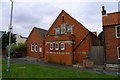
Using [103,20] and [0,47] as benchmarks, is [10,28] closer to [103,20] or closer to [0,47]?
[103,20]

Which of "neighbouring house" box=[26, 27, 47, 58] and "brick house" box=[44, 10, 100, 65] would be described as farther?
"neighbouring house" box=[26, 27, 47, 58]

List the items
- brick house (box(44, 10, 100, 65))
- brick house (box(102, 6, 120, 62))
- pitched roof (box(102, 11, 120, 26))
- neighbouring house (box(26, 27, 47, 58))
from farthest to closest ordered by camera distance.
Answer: neighbouring house (box(26, 27, 47, 58))
brick house (box(44, 10, 100, 65))
pitched roof (box(102, 11, 120, 26))
brick house (box(102, 6, 120, 62))

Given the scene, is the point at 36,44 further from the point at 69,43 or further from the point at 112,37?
the point at 112,37

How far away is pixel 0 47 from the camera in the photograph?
109 ft

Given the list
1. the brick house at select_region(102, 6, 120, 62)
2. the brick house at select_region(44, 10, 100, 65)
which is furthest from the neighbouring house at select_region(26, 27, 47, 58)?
the brick house at select_region(102, 6, 120, 62)

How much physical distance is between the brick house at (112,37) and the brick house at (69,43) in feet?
9.67

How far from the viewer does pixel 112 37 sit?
637 inches

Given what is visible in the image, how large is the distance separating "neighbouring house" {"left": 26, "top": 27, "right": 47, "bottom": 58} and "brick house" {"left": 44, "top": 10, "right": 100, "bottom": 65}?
16.1 feet

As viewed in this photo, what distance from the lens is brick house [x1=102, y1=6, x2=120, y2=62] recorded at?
1568 centimetres

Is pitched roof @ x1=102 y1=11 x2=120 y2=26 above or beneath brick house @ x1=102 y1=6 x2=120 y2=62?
above

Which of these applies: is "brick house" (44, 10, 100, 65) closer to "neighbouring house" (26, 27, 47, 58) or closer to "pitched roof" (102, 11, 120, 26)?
"pitched roof" (102, 11, 120, 26)

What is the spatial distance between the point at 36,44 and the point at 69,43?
1174 cm

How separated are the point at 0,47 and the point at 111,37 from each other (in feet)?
105

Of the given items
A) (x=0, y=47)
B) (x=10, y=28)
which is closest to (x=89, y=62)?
(x=10, y=28)
